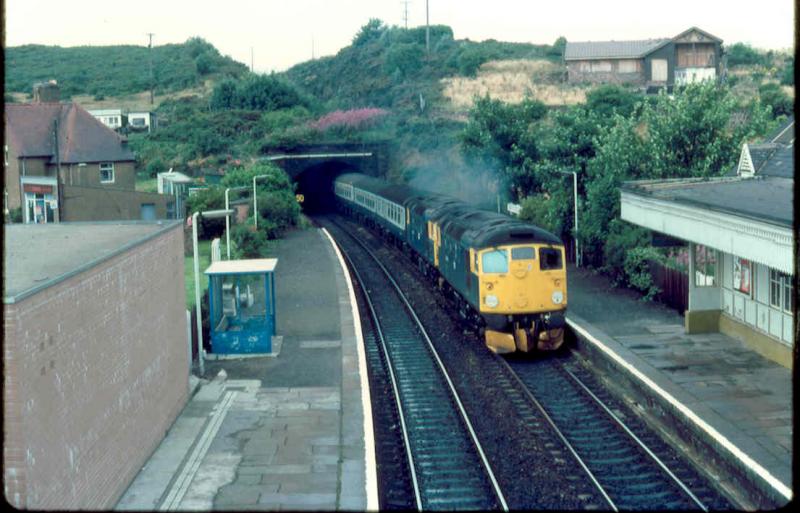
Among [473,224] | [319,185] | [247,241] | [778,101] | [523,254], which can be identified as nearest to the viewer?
[523,254]

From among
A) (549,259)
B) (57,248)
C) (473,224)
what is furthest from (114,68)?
(57,248)

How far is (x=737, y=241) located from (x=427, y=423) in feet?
19.9

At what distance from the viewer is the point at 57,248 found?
42.1 ft

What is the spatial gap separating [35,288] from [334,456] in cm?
511

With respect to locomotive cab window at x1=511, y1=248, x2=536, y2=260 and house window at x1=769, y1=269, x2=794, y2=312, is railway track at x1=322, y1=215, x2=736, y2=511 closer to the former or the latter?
locomotive cab window at x1=511, y1=248, x2=536, y2=260

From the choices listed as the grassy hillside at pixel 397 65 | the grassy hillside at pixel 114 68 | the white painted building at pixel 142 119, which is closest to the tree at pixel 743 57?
the grassy hillside at pixel 397 65

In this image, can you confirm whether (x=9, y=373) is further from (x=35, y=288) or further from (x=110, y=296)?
(x=110, y=296)

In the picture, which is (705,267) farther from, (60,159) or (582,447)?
(60,159)

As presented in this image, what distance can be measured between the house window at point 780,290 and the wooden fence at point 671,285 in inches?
157

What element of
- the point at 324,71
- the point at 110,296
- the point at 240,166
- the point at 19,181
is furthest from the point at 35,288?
the point at 324,71

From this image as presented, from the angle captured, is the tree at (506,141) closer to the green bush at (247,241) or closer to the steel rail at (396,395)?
the steel rail at (396,395)

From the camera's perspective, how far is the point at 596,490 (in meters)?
11.7

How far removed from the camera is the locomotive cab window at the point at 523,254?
61.2 feet

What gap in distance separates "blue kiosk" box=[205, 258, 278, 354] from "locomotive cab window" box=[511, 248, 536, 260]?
494cm
